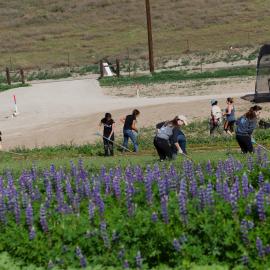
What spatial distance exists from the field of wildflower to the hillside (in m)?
66.5

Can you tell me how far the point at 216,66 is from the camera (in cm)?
6662

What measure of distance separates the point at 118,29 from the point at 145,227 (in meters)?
91.7

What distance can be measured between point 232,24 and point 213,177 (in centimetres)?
8242

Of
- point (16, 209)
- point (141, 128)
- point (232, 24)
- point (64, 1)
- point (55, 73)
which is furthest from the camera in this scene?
point (64, 1)

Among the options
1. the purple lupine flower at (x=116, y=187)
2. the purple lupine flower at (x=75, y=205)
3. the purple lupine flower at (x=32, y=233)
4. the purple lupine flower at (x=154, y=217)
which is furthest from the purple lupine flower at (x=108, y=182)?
the purple lupine flower at (x=154, y=217)

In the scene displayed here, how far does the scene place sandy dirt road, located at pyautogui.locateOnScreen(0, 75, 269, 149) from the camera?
31.0 m

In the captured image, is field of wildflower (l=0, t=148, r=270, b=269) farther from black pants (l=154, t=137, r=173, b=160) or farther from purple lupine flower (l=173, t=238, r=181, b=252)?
black pants (l=154, t=137, r=173, b=160)

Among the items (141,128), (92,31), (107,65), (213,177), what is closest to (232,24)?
(92,31)

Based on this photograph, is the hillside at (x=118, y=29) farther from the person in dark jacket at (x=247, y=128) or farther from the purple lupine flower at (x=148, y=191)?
the purple lupine flower at (x=148, y=191)

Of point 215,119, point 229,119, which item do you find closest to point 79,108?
point 215,119

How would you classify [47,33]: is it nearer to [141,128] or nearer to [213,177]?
[141,128]

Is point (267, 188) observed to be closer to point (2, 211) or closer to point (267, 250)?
point (267, 250)

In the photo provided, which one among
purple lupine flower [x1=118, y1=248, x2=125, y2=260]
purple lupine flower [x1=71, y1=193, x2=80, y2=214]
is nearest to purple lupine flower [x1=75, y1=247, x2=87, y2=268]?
purple lupine flower [x1=118, y1=248, x2=125, y2=260]

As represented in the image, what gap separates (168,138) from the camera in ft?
55.2
